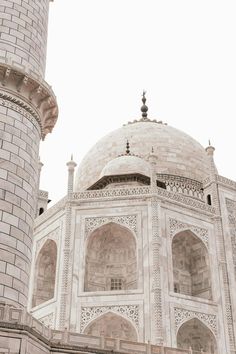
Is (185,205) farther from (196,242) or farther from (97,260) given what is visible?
(97,260)

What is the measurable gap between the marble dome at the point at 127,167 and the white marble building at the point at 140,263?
56 millimetres

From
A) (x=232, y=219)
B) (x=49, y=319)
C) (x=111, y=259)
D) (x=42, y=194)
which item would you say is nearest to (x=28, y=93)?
(x=49, y=319)

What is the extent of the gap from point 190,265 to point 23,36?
46.4 ft

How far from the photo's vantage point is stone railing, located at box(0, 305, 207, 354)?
23.1 feet

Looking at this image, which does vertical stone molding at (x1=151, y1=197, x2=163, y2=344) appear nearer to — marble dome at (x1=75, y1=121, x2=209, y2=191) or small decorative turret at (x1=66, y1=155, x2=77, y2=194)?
small decorative turret at (x1=66, y1=155, x2=77, y2=194)

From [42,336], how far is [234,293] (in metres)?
13.3

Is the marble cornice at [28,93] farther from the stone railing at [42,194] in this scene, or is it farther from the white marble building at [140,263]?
the stone railing at [42,194]

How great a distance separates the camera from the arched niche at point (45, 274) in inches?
827

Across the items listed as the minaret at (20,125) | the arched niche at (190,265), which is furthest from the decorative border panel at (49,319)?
the minaret at (20,125)

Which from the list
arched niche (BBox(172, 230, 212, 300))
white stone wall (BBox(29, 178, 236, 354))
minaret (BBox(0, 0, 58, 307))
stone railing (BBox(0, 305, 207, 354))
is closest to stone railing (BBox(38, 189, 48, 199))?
white stone wall (BBox(29, 178, 236, 354))

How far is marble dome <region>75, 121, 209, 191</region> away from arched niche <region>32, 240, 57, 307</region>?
641cm

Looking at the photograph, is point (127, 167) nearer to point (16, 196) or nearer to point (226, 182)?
point (226, 182)

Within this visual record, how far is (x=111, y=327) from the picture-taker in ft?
61.0

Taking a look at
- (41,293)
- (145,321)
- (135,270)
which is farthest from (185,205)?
(41,293)
